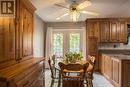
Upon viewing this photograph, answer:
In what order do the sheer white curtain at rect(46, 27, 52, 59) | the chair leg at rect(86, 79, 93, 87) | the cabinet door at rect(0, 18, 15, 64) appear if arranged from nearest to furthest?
the cabinet door at rect(0, 18, 15, 64) → the chair leg at rect(86, 79, 93, 87) → the sheer white curtain at rect(46, 27, 52, 59)

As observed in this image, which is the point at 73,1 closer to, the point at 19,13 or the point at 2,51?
the point at 19,13

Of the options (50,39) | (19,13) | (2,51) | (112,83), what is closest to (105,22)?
(50,39)

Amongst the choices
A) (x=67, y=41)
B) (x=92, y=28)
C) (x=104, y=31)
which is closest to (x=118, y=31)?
(x=104, y=31)

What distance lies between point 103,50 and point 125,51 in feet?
3.27

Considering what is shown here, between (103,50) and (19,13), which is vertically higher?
(19,13)

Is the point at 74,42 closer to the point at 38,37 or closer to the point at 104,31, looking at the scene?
the point at 104,31

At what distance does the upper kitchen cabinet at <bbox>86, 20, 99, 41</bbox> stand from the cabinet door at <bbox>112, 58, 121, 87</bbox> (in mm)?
2816

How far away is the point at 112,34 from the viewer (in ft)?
28.1

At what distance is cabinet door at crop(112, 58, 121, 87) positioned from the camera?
518 centimetres

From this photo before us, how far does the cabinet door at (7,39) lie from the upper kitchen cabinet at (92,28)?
5967mm

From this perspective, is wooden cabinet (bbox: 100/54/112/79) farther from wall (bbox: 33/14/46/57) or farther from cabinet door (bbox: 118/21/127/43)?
wall (bbox: 33/14/46/57)

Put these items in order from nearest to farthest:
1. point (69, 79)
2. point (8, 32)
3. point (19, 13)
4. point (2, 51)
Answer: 1. point (2, 51)
2. point (8, 32)
3. point (19, 13)
4. point (69, 79)

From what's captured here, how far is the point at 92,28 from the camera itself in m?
8.59

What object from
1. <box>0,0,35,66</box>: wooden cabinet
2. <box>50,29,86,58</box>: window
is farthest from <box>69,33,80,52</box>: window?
<box>0,0,35,66</box>: wooden cabinet
